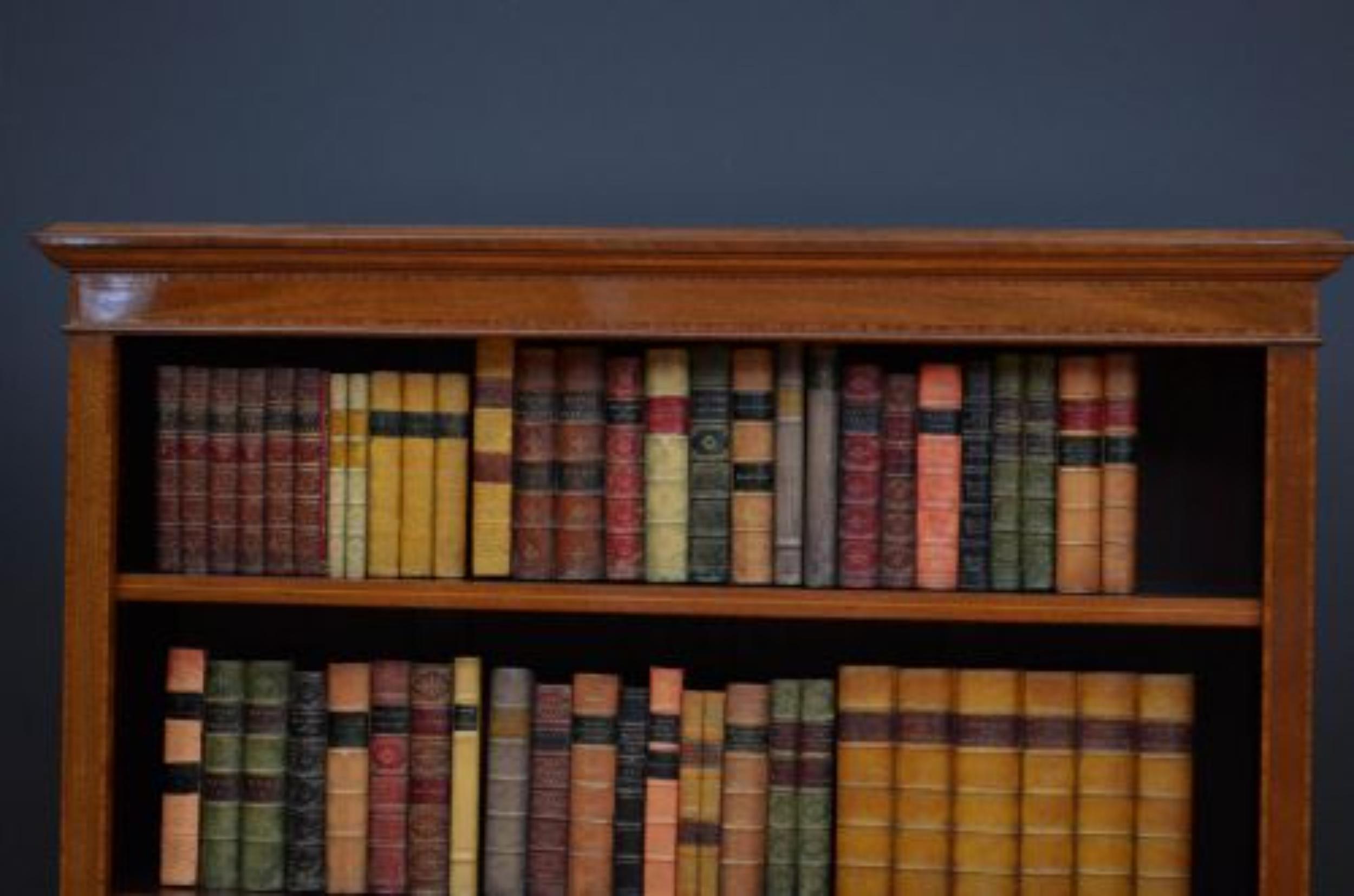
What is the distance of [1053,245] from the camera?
208 centimetres

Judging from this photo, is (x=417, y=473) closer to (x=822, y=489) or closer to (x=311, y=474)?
(x=311, y=474)

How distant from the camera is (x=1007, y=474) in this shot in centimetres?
220

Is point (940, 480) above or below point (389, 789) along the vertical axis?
above

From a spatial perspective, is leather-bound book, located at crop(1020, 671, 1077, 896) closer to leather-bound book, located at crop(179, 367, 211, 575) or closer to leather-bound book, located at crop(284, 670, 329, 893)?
leather-bound book, located at crop(284, 670, 329, 893)

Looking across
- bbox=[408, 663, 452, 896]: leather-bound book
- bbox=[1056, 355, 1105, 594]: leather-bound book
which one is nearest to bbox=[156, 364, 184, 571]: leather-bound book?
bbox=[408, 663, 452, 896]: leather-bound book

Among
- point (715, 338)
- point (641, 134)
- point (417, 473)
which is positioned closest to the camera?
point (715, 338)

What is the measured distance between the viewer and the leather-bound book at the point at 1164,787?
7.13 feet

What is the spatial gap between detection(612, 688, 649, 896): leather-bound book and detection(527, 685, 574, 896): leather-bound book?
7 cm

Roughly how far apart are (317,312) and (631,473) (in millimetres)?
442

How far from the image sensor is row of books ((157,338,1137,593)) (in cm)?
220

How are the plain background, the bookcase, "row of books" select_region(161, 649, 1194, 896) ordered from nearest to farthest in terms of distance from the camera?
the bookcase → "row of books" select_region(161, 649, 1194, 896) → the plain background

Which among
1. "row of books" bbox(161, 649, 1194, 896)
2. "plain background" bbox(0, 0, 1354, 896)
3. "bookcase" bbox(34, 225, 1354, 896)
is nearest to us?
"bookcase" bbox(34, 225, 1354, 896)

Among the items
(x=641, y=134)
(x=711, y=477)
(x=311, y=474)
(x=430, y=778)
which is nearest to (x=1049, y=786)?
(x=711, y=477)

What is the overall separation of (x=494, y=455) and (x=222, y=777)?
0.55 meters
